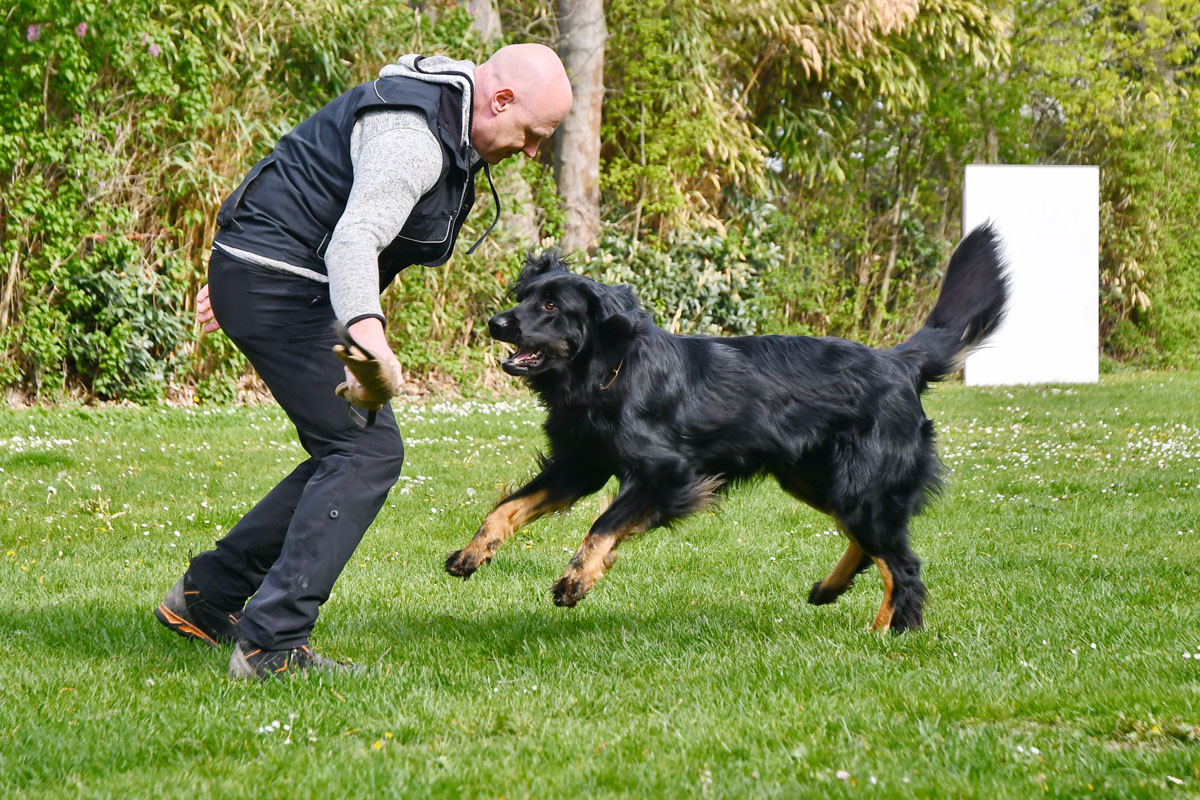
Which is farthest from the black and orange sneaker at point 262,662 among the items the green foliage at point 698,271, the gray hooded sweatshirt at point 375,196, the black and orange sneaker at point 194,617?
the green foliage at point 698,271

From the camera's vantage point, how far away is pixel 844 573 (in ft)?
15.5

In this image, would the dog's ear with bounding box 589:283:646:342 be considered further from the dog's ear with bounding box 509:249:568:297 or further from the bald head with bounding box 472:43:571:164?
the bald head with bounding box 472:43:571:164

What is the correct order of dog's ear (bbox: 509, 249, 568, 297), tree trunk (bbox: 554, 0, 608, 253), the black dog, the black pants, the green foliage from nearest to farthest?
the black pants, the black dog, dog's ear (bbox: 509, 249, 568, 297), tree trunk (bbox: 554, 0, 608, 253), the green foliage

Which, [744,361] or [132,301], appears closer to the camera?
[744,361]

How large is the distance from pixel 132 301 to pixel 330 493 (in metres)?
7.95

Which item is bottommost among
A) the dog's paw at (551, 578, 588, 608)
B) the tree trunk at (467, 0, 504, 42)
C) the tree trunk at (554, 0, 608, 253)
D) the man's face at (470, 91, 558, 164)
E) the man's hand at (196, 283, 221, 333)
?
the dog's paw at (551, 578, 588, 608)

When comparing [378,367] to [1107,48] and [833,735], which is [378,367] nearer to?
[833,735]

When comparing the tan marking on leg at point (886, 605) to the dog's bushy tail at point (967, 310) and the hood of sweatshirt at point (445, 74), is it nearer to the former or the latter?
the dog's bushy tail at point (967, 310)

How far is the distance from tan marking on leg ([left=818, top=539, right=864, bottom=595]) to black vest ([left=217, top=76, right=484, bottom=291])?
6.98 feet

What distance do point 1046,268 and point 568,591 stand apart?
1242 cm

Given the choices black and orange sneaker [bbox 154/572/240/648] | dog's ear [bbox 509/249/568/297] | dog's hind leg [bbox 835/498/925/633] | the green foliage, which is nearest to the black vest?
dog's ear [bbox 509/249/568/297]

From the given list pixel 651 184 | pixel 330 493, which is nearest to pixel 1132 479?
pixel 330 493

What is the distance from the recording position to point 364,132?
324 centimetres

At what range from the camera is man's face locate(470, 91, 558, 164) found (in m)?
3.36
